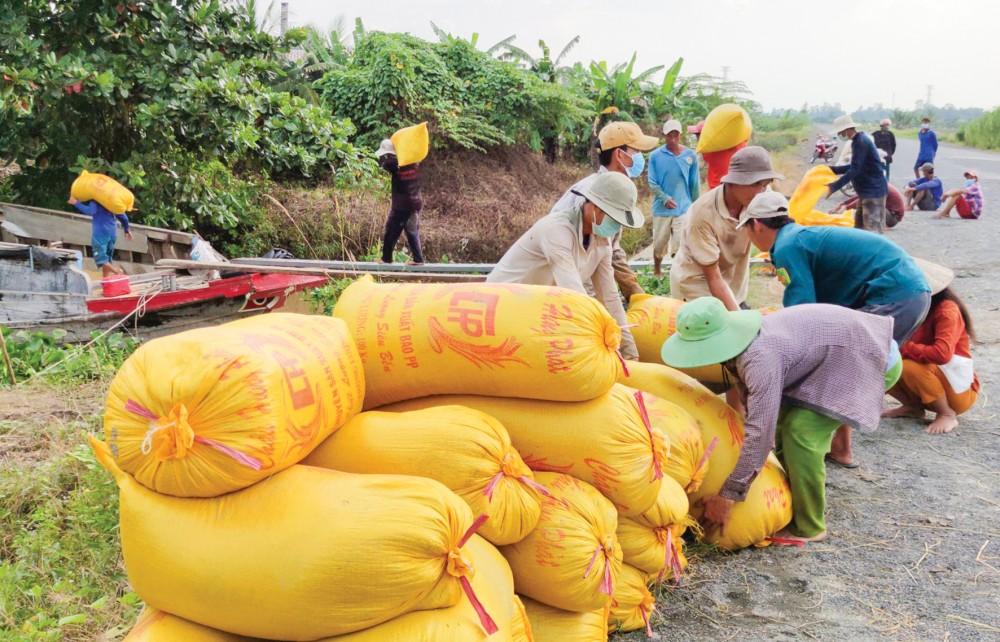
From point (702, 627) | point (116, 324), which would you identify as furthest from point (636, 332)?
point (116, 324)

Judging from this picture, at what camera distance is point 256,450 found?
66.6 inches

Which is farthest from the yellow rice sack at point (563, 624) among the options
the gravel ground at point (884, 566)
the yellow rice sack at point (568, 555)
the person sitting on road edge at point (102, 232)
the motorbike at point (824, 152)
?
the motorbike at point (824, 152)

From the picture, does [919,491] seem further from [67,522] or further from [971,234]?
[971,234]

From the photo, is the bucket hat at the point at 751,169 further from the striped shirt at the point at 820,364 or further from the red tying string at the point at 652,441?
the red tying string at the point at 652,441

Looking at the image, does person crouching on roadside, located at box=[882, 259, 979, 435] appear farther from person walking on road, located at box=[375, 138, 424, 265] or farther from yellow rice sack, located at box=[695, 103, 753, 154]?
Answer: person walking on road, located at box=[375, 138, 424, 265]

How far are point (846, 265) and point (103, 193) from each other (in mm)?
6415

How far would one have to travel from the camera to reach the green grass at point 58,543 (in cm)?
241

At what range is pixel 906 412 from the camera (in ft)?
14.5

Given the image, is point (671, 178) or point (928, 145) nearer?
point (671, 178)

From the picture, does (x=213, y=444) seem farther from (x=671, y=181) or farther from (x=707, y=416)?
(x=671, y=181)

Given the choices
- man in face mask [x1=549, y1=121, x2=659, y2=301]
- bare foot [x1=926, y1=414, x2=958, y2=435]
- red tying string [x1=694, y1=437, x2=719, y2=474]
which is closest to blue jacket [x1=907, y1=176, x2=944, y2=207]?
bare foot [x1=926, y1=414, x2=958, y2=435]

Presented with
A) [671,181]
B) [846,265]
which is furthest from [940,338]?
[671,181]

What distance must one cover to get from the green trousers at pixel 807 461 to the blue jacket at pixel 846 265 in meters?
0.68

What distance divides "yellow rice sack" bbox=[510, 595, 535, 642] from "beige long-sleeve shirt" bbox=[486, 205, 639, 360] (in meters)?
1.38
